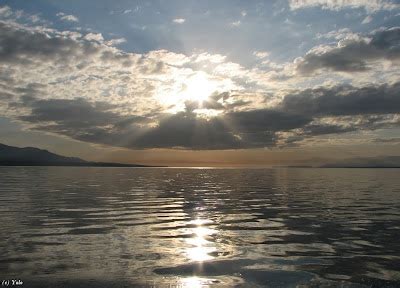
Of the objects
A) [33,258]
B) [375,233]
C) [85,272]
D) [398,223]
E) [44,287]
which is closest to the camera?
[44,287]

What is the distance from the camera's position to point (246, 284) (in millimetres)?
12375

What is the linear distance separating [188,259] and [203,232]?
6570 mm

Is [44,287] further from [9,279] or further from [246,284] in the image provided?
[246,284]

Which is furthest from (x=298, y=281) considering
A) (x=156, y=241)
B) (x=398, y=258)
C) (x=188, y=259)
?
(x=156, y=241)

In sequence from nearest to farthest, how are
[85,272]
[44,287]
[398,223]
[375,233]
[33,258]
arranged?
1. [44,287]
2. [85,272]
3. [33,258]
4. [375,233]
5. [398,223]

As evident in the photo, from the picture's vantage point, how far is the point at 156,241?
63.4 ft

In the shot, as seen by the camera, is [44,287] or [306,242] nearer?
[44,287]

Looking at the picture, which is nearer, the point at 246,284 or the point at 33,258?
the point at 246,284

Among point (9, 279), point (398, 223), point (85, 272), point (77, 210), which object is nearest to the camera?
point (9, 279)

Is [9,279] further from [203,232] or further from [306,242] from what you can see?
[306,242]

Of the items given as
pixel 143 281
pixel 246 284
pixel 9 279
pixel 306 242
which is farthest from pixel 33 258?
pixel 306 242

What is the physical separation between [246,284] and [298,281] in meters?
1.80

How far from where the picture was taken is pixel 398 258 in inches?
620

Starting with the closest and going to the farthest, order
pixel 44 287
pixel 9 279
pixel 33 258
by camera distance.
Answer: pixel 44 287
pixel 9 279
pixel 33 258
